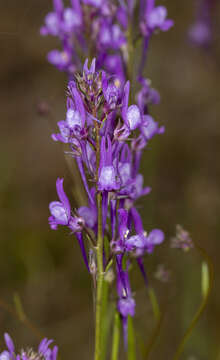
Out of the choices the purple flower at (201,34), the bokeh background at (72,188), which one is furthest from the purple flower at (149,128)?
the purple flower at (201,34)

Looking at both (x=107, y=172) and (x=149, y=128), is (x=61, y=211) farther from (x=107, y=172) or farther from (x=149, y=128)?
(x=149, y=128)

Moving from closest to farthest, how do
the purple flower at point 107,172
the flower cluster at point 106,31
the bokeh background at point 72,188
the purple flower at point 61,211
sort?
1. the purple flower at point 107,172
2. the purple flower at point 61,211
3. the flower cluster at point 106,31
4. the bokeh background at point 72,188

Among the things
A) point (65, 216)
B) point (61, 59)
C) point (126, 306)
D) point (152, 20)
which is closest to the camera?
point (65, 216)

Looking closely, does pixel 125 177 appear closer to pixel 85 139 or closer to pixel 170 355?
pixel 85 139

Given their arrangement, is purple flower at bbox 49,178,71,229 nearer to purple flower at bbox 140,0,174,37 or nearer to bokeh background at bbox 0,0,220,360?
purple flower at bbox 140,0,174,37

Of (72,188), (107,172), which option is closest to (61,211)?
(107,172)

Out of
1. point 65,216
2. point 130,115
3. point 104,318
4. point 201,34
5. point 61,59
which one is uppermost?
point 201,34

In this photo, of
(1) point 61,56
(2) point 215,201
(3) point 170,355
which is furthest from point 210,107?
(1) point 61,56

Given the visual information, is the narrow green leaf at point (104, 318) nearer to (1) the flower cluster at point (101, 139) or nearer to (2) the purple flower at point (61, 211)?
(1) the flower cluster at point (101, 139)

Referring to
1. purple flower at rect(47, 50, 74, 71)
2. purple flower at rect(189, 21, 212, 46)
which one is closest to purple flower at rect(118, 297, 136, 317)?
purple flower at rect(47, 50, 74, 71)
